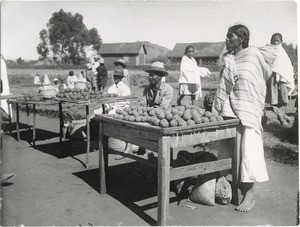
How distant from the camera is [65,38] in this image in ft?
190

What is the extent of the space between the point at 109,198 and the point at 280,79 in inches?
179

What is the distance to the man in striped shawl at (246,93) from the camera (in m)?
3.89

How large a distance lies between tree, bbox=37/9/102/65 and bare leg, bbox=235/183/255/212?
56313mm

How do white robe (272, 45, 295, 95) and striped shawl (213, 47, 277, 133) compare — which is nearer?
striped shawl (213, 47, 277, 133)

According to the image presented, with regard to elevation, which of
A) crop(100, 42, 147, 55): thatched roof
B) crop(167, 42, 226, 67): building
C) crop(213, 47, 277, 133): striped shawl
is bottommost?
crop(213, 47, 277, 133): striped shawl

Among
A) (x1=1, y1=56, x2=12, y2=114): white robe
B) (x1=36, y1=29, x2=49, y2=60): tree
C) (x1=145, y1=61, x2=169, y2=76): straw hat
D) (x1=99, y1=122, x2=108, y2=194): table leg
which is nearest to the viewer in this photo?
(x1=99, y1=122, x2=108, y2=194): table leg

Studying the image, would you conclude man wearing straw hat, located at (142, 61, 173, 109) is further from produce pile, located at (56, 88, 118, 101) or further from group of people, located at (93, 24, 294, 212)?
group of people, located at (93, 24, 294, 212)

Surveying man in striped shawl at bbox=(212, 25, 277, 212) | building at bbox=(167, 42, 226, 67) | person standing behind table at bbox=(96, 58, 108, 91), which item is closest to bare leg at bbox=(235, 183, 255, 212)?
man in striped shawl at bbox=(212, 25, 277, 212)

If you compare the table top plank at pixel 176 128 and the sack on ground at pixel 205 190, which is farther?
the sack on ground at pixel 205 190

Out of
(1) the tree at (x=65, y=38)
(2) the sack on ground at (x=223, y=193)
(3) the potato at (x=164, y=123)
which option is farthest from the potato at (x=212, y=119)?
(1) the tree at (x=65, y=38)

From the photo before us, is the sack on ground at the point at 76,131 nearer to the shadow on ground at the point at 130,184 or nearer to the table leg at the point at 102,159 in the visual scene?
the shadow on ground at the point at 130,184

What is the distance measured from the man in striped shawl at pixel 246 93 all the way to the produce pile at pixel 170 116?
289mm

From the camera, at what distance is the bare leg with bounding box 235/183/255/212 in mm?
3914

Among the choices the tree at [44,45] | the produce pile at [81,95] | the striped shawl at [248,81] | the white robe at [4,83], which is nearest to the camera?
the striped shawl at [248,81]
